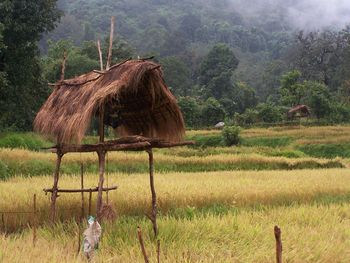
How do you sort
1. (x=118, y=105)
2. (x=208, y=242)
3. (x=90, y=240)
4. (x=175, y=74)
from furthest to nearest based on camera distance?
(x=175, y=74) < (x=118, y=105) < (x=208, y=242) < (x=90, y=240)

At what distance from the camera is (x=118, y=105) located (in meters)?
7.71

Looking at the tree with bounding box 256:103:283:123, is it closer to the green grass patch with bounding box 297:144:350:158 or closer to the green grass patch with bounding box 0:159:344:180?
the green grass patch with bounding box 297:144:350:158

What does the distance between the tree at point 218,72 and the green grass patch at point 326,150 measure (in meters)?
23.7

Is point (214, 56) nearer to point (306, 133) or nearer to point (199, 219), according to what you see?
point (306, 133)

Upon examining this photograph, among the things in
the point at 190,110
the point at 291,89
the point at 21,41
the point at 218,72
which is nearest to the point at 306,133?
the point at 190,110

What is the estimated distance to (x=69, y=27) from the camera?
255 ft

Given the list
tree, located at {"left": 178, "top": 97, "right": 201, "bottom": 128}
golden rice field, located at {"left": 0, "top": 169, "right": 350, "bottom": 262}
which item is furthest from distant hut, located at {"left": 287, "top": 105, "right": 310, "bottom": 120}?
golden rice field, located at {"left": 0, "top": 169, "right": 350, "bottom": 262}

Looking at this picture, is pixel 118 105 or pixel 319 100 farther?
pixel 319 100

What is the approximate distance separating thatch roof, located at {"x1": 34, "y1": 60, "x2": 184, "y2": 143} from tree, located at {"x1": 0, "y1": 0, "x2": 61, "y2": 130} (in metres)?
8.26

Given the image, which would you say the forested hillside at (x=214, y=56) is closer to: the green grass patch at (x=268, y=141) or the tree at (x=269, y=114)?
the tree at (x=269, y=114)

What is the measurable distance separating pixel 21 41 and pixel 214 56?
39.9 metres

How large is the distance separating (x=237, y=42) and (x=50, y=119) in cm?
9291

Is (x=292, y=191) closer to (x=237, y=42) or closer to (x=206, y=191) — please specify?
(x=206, y=191)

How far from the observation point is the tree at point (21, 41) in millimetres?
16000
